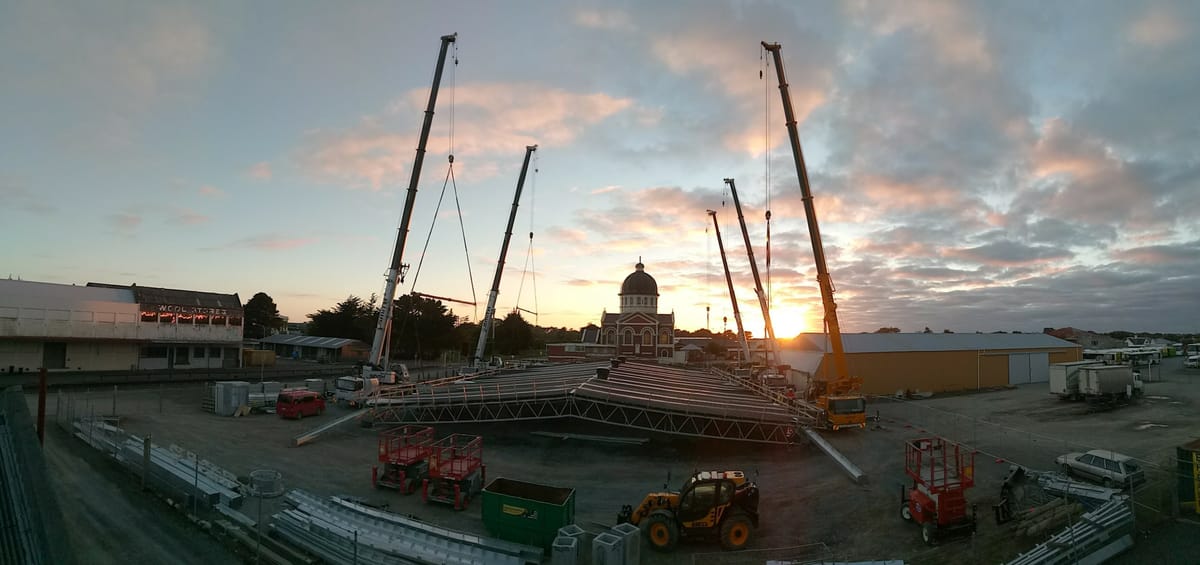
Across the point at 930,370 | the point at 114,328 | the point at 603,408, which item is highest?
the point at 114,328

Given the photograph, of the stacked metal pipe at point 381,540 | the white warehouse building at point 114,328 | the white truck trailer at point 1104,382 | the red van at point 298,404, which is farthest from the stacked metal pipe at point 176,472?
the white truck trailer at point 1104,382

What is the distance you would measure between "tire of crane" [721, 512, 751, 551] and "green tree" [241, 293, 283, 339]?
321 feet

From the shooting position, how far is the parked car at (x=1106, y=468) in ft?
59.9

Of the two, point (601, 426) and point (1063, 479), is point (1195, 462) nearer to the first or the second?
point (1063, 479)

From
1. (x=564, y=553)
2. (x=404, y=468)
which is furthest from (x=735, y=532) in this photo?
(x=404, y=468)

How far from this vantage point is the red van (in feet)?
102

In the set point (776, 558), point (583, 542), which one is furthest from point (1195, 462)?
point (583, 542)

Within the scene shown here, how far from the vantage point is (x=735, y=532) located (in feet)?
46.7

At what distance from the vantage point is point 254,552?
12422 mm

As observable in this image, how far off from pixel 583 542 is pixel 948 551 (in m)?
9.65

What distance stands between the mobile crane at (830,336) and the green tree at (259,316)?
91.5 meters

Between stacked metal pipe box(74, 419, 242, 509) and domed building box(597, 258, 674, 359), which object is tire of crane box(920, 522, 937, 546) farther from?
domed building box(597, 258, 674, 359)

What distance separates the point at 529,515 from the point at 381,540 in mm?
3601

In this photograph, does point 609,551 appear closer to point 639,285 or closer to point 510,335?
point 639,285
